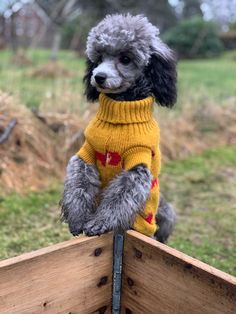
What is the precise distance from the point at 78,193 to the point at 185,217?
6.23 ft

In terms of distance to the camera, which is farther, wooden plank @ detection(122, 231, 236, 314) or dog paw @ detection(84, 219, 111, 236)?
dog paw @ detection(84, 219, 111, 236)

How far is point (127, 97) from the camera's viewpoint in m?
2.12

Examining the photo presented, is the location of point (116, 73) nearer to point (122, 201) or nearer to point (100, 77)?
point (100, 77)

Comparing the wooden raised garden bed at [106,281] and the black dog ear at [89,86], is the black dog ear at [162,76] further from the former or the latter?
the wooden raised garden bed at [106,281]

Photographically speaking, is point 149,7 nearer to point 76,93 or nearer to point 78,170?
point 76,93

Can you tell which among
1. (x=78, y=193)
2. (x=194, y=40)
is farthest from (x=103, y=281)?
(x=194, y=40)

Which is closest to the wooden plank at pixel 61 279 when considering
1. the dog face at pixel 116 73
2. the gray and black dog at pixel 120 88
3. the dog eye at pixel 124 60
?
the gray and black dog at pixel 120 88

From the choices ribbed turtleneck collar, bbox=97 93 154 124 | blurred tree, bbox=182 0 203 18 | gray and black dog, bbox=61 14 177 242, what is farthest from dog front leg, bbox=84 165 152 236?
blurred tree, bbox=182 0 203 18

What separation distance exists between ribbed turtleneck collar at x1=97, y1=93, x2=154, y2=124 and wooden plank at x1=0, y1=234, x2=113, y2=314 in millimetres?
545

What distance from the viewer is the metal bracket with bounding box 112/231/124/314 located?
1.84 meters

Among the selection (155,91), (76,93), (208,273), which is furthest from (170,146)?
(208,273)

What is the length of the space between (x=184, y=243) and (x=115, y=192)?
4.86 feet

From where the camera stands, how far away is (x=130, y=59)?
6.69ft

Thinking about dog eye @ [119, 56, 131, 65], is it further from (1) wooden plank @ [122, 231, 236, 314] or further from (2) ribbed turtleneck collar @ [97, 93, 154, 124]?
(1) wooden plank @ [122, 231, 236, 314]
